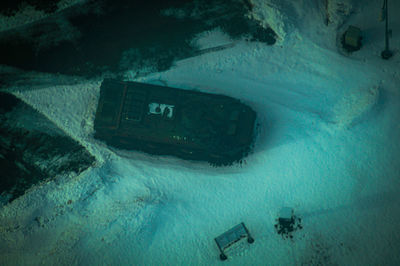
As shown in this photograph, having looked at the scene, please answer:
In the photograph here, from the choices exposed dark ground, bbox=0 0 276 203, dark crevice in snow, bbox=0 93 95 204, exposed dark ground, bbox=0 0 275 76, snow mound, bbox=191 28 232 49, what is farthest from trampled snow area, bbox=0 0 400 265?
exposed dark ground, bbox=0 0 275 76

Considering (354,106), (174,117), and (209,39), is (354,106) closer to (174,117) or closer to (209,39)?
(209,39)

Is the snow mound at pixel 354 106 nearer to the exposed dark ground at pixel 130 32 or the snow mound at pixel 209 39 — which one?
the exposed dark ground at pixel 130 32

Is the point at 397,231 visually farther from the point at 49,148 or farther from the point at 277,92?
the point at 49,148

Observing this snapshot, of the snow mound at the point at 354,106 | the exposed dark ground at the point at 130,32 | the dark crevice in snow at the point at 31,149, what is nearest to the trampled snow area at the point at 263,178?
the snow mound at the point at 354,106

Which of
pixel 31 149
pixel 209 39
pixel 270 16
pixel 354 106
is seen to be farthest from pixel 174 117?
pixel 354 106

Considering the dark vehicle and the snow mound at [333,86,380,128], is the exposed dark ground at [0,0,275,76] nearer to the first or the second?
the dark vehicle

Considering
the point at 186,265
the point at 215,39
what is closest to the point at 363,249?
the point at 186,265
